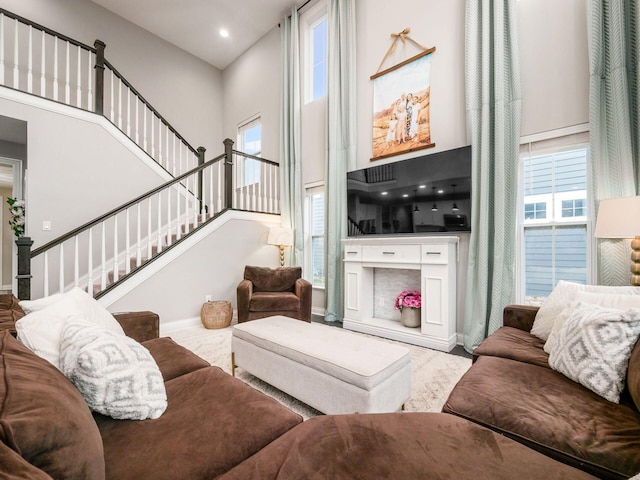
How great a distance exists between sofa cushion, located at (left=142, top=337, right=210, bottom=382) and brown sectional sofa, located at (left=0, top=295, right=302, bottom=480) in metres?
0.02

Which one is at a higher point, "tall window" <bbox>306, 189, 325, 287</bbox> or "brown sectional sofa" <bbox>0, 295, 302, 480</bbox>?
"tall window" <bbox>306, 189, 325, 287</bbox>

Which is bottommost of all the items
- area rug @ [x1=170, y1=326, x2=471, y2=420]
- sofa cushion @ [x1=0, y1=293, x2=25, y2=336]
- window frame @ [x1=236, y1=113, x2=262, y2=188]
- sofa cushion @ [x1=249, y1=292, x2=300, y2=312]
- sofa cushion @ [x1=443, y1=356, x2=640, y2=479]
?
area rug @ [x1=170, y1=326, x2=471, y2=420]

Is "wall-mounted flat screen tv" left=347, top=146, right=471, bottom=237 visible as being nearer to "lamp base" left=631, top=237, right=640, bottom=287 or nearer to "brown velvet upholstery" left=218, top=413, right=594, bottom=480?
"lamp base" left=631, top=237, right=640, bottom=287

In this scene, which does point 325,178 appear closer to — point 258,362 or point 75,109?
point 258,362

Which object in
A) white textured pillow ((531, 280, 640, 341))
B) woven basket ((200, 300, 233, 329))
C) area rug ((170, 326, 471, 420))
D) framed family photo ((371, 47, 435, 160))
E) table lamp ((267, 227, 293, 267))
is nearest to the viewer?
white textured pillow ((531, 280, 640, 341))

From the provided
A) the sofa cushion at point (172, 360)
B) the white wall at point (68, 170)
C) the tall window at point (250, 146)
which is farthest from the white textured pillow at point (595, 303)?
the white wall at point (68, 170)

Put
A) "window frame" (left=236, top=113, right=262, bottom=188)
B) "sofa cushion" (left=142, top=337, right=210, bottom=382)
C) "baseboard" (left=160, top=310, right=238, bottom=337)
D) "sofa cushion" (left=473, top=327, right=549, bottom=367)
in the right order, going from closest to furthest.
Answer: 1. "sofa cushion" (left=142, top=337, right=210, bottom=382)
2. "sofa cushion" (left=473, top=327, right=549, bottom=367)
3. "baseboard" (left=160, top=310, right=238, bottom=337)
4. "window frame" (left=236, top=113, right=262, bottom=188)

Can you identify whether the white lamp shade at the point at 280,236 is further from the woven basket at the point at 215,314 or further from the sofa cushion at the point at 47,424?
the sofa cushion at the point at 47,424

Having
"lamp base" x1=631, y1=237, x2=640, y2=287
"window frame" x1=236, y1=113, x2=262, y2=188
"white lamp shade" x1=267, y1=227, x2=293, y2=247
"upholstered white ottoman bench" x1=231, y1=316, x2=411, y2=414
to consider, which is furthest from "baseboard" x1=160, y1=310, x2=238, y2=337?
"lamp base" x1=631, y1=237, x2=640, y2=287

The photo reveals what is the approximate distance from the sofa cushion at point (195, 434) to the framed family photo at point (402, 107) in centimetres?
330

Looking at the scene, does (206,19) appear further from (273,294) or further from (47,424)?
(47,424)

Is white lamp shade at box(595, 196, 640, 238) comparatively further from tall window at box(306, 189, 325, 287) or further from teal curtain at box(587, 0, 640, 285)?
tall window at box(306, 189, 325, 287)

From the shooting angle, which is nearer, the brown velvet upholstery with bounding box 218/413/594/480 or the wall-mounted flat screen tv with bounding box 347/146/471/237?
the brown velvet upholstery with bounding box 218/413/594/480

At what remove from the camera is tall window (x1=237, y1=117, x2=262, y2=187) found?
18.6ft
